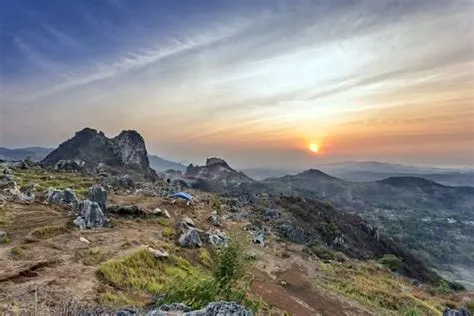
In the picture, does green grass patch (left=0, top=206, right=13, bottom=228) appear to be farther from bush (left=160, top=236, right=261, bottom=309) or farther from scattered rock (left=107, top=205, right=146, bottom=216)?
bush (left=160, top=236, right=261, bottom=309)

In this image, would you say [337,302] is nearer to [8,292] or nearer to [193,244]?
[193,244]

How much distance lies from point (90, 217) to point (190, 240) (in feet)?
23.8

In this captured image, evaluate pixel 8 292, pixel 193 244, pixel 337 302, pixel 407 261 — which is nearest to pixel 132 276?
pixel 8 292

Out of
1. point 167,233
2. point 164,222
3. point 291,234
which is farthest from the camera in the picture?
point 291,234

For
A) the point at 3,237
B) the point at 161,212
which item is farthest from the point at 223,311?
the point at 161,212

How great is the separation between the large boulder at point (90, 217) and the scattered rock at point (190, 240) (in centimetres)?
557

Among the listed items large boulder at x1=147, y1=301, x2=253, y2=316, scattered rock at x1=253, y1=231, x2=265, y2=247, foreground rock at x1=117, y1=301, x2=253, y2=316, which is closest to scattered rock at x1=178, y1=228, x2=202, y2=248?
scattered rock at x1=253, y1=231, x2=265, y2=247

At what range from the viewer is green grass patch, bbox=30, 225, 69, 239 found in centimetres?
2430

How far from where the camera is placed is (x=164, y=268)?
74.6ft

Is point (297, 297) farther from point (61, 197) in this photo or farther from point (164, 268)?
point (61, 197)

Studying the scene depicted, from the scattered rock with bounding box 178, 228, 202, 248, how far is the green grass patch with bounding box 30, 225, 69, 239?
7736 millimetres

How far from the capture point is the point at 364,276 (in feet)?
121

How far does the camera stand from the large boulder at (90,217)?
92.5 feet

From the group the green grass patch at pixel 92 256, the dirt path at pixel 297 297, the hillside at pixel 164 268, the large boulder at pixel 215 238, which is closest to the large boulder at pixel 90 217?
the hillside at pixel 164 268
